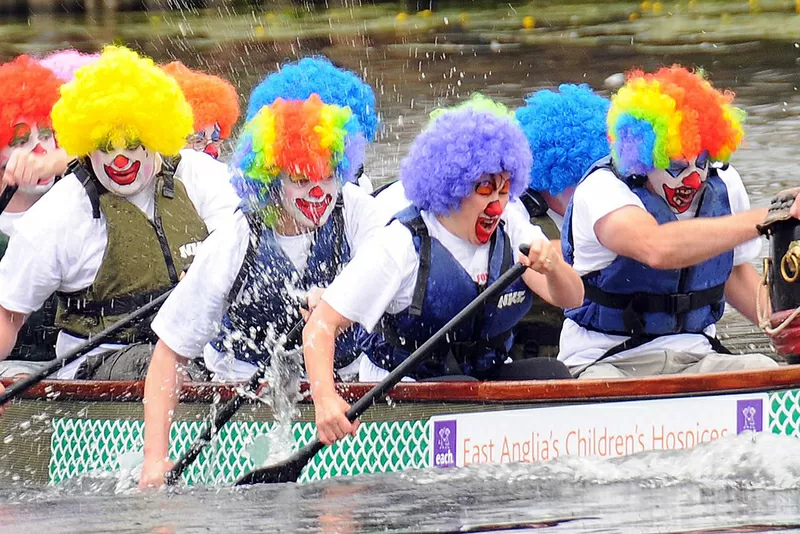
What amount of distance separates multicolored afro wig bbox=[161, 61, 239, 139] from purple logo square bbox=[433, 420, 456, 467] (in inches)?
95.4

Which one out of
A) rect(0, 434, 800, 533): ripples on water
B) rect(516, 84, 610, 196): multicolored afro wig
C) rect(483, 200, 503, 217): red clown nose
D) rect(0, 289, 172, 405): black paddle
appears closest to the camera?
rect(0, 434, 800, 533): ripples on water

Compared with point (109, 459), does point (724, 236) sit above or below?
above

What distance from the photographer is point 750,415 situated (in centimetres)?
520

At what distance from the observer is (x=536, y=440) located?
213 inches

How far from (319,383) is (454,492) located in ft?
1.99

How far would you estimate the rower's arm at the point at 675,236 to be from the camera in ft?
17.5

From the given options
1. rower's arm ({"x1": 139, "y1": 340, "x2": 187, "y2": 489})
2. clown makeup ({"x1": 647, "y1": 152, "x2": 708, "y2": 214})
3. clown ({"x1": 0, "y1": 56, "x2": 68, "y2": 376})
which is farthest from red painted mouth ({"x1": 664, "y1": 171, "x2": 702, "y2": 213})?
clown ({"x1": 0, "y1": 56, "x2": 68, "y2": 376})

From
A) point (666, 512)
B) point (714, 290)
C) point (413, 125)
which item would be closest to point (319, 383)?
point (666, 512)

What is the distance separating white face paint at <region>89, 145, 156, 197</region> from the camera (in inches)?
241

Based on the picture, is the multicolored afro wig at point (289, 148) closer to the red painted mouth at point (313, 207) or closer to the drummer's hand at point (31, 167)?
the red painted mouth at point (313, 207)

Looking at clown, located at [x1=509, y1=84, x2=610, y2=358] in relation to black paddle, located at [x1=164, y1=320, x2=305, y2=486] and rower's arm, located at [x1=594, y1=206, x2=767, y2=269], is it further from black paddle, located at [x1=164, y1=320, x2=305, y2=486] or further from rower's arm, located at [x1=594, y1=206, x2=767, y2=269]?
black paddle, located at [x1=164, y1=320, x2=305, y2=486]

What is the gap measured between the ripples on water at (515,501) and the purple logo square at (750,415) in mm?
30

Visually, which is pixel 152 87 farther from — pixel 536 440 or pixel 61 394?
pixel 536 440

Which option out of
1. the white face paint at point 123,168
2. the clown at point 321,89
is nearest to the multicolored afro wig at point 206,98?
the clown at point 321,89
